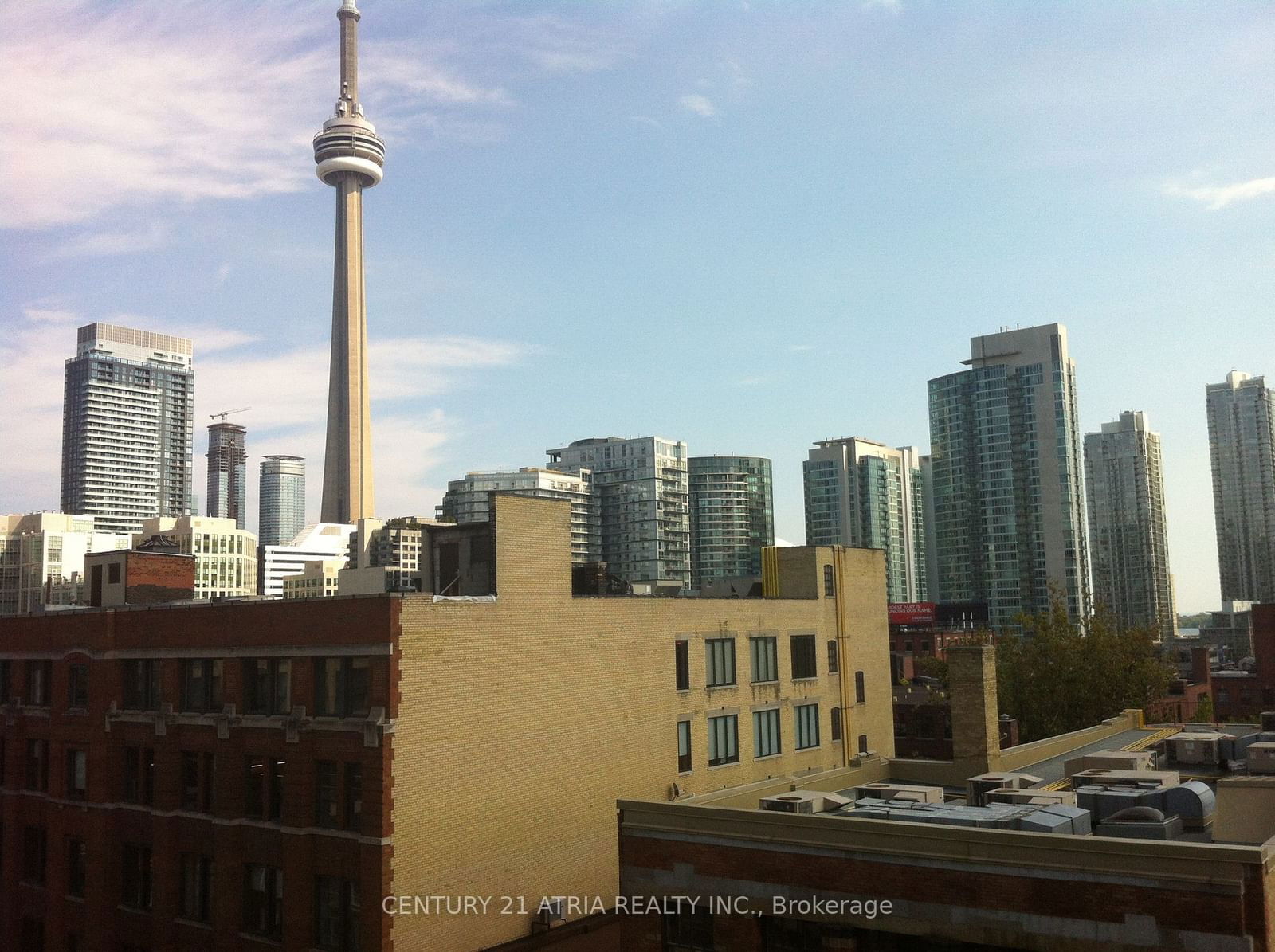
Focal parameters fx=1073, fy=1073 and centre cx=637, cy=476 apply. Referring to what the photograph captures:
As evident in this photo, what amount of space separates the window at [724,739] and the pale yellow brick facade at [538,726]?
25 centimetres

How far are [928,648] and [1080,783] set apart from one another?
95.1 metres

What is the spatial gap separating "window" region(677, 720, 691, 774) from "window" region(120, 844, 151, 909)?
64.4 feet

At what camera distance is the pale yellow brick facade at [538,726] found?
31.1m

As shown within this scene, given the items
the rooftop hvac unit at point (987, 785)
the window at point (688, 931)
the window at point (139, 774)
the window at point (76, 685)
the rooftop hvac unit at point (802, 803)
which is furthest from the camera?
the window at point (76, 685)

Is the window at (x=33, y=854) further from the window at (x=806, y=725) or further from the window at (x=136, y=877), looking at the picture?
the window at (x=806, y=725)

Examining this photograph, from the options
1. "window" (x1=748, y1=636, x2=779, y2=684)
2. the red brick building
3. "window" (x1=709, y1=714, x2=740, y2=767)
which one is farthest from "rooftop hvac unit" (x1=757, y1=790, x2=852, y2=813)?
"window" (x1=748, y1=636, x2=779, y2=684)

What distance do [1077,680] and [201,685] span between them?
54.8 meters

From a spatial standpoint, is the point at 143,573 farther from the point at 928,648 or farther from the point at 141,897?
the point at 928,648

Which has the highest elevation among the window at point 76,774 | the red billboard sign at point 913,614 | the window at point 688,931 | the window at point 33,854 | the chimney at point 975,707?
the red billboard sign at point 913,614

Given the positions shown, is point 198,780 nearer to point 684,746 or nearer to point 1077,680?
point 684,746

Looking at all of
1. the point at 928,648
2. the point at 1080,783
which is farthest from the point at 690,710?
the point at 928,648

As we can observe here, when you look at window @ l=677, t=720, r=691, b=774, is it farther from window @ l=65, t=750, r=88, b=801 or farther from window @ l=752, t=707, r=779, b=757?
window @ l=65, t=750, r=88, b=801

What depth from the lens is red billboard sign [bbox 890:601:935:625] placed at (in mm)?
132125

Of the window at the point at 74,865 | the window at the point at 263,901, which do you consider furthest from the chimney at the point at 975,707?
the window at the point at 74,865
